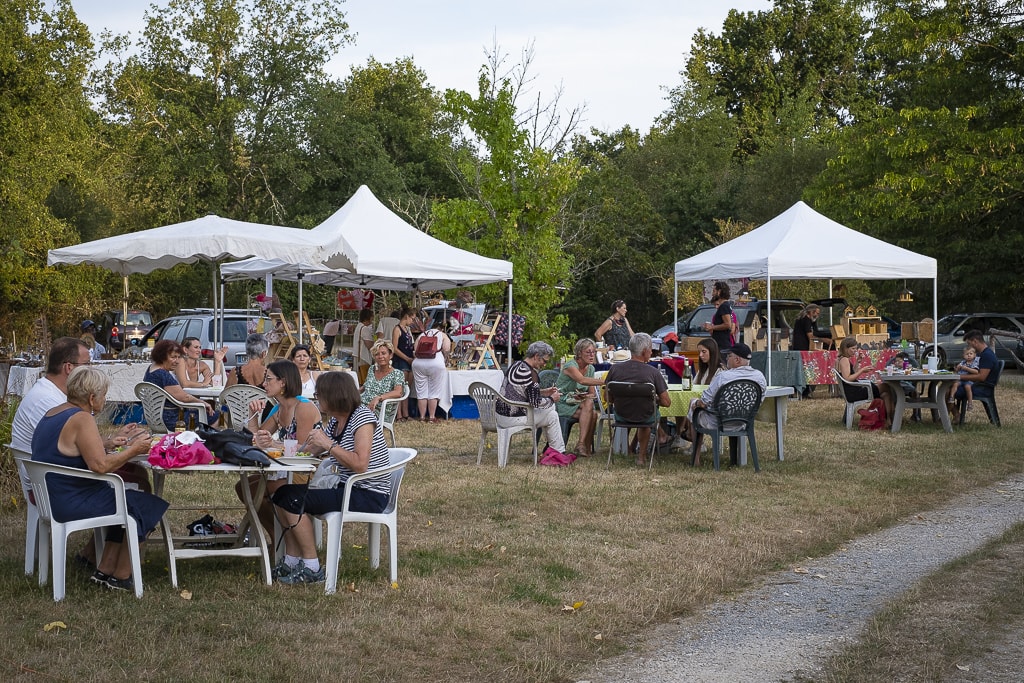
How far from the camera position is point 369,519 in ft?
19.6

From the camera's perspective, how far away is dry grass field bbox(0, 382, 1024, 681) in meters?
4.72

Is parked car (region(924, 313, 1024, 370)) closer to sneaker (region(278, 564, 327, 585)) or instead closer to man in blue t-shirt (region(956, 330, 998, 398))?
man in blue t-shirt (region(956, 330, 998, 398))

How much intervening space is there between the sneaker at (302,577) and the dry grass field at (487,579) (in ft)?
0.45

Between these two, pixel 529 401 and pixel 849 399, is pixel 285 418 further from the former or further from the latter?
pixel 849 399

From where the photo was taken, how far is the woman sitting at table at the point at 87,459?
17.9 feet

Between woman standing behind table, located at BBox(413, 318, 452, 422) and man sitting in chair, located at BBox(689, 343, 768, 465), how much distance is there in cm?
506

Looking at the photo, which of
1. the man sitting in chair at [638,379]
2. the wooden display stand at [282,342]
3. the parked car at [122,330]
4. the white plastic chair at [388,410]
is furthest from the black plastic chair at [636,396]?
the parked car at [122,330]

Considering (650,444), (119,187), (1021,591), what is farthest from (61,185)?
(1021,591)

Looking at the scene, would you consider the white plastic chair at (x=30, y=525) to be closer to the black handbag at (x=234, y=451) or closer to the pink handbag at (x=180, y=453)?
the pink handbag at (x=180, y=453)

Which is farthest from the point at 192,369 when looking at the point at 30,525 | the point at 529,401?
the point at 30,525

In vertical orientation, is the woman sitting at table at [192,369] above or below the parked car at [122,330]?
below

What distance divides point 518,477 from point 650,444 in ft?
7.43

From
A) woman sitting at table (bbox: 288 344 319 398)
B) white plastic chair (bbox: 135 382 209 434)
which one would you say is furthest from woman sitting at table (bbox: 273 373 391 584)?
white plastic chair (bbox: 135 382 209 434)

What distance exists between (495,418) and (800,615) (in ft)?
17.9
